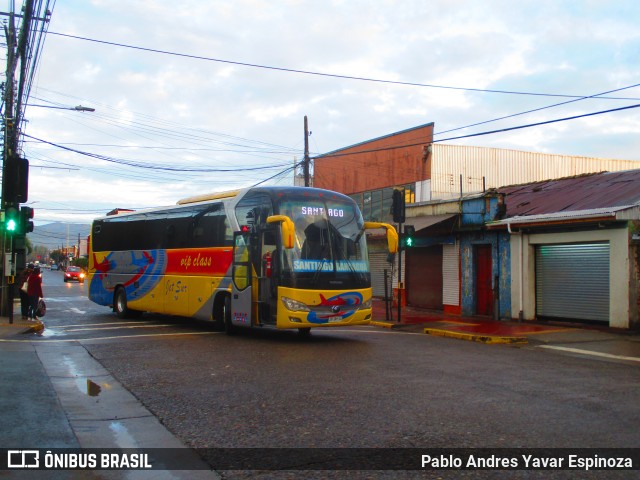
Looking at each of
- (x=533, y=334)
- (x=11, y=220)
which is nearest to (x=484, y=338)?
(x=533, y=334)

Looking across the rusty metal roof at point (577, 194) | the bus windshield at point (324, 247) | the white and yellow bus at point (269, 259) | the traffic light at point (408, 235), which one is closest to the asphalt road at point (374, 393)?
the white and yellow bus at point (269, 259)

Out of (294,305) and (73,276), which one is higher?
(294,305)

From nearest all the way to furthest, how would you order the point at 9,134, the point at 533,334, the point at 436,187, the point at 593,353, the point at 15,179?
the point at 593,353, the point at 533,334, the point at 15,179, the point at 9,134, the point at 436,187

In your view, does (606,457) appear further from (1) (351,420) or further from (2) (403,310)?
(2) (403,310)

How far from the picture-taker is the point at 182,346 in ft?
42.6

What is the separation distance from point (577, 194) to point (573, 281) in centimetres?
299

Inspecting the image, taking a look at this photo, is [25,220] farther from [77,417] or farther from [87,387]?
[77,417]

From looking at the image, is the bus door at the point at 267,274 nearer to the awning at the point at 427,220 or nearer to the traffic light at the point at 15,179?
the traffic light at the point at 15,179

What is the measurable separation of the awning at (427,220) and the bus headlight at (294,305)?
31.1 ft

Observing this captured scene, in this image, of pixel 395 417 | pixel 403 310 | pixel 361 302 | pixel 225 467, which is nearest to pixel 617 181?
pixel 403 310

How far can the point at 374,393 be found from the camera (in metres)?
8.04

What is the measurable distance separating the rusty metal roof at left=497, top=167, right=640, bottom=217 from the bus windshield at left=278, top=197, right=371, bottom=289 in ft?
23.7

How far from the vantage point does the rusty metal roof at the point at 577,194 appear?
17025mm

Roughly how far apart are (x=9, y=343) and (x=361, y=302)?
25.7 ft
